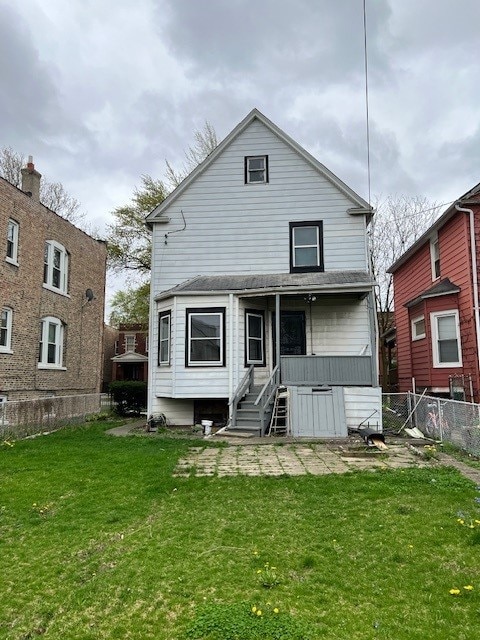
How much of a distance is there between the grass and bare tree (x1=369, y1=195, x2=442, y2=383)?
2351cm

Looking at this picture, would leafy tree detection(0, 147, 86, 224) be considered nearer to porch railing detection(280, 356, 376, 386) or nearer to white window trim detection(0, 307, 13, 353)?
white window trim detection(0, 307, 13, 353)

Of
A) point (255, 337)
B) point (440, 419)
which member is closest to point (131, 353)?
point (255, 337)

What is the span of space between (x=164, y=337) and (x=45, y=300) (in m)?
5.49

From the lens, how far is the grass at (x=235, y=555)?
307 cm

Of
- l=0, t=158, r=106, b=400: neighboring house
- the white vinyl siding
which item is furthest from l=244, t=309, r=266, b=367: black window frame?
l=0, t=158, r=106, b=400: neighboring house

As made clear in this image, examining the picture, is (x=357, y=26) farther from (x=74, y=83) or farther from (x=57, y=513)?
(x=57, y=513)

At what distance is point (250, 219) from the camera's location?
14.9 meters

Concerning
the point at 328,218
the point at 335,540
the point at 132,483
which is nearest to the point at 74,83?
the point at 328,218

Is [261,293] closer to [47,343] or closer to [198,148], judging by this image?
[47,343]

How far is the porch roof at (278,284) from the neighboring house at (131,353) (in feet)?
76.0

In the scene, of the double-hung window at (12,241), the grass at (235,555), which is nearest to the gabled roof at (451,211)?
the grass at (235,555)

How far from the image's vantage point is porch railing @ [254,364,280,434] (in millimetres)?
11526

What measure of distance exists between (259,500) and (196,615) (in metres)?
2.84

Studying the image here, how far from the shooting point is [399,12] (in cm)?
1138
